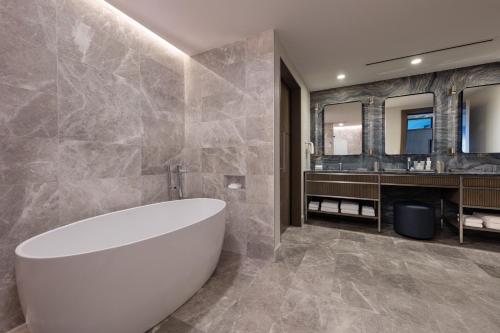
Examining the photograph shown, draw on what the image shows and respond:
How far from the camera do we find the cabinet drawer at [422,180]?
2256 mm

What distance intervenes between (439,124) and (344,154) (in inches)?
52.2

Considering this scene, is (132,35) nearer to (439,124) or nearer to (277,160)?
(277,160)

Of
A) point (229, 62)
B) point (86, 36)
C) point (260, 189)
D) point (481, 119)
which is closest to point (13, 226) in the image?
point (86, 36)

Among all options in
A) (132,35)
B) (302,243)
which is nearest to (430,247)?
(302,243)

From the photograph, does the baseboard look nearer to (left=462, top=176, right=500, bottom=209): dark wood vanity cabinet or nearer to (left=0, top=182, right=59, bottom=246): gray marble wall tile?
(left=0, top=182, right=59, bottom=246): gray marble wall tile

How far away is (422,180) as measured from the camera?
94.3 inches

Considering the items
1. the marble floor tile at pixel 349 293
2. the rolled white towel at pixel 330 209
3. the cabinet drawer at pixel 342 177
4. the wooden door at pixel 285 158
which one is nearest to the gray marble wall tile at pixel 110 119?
the marble floor tile at pixel 349 293

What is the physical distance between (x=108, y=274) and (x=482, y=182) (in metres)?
3.50

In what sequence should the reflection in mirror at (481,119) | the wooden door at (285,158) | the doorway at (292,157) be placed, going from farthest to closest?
the doorway at (292,157)
the wooden door at (285,158)
the reflection in mirror at (481,119)

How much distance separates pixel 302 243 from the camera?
237 cm

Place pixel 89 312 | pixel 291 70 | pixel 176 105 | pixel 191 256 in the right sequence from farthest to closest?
pixel 291 70 < pixel 176 105 < pixel 191 256 < pixel 89 312

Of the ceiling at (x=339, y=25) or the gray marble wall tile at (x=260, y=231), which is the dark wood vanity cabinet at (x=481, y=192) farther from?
the gray marble wall tile at (x=260, y=231)

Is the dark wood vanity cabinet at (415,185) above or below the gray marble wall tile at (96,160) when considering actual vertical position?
below

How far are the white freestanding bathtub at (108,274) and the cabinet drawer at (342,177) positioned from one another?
6.29 feet
